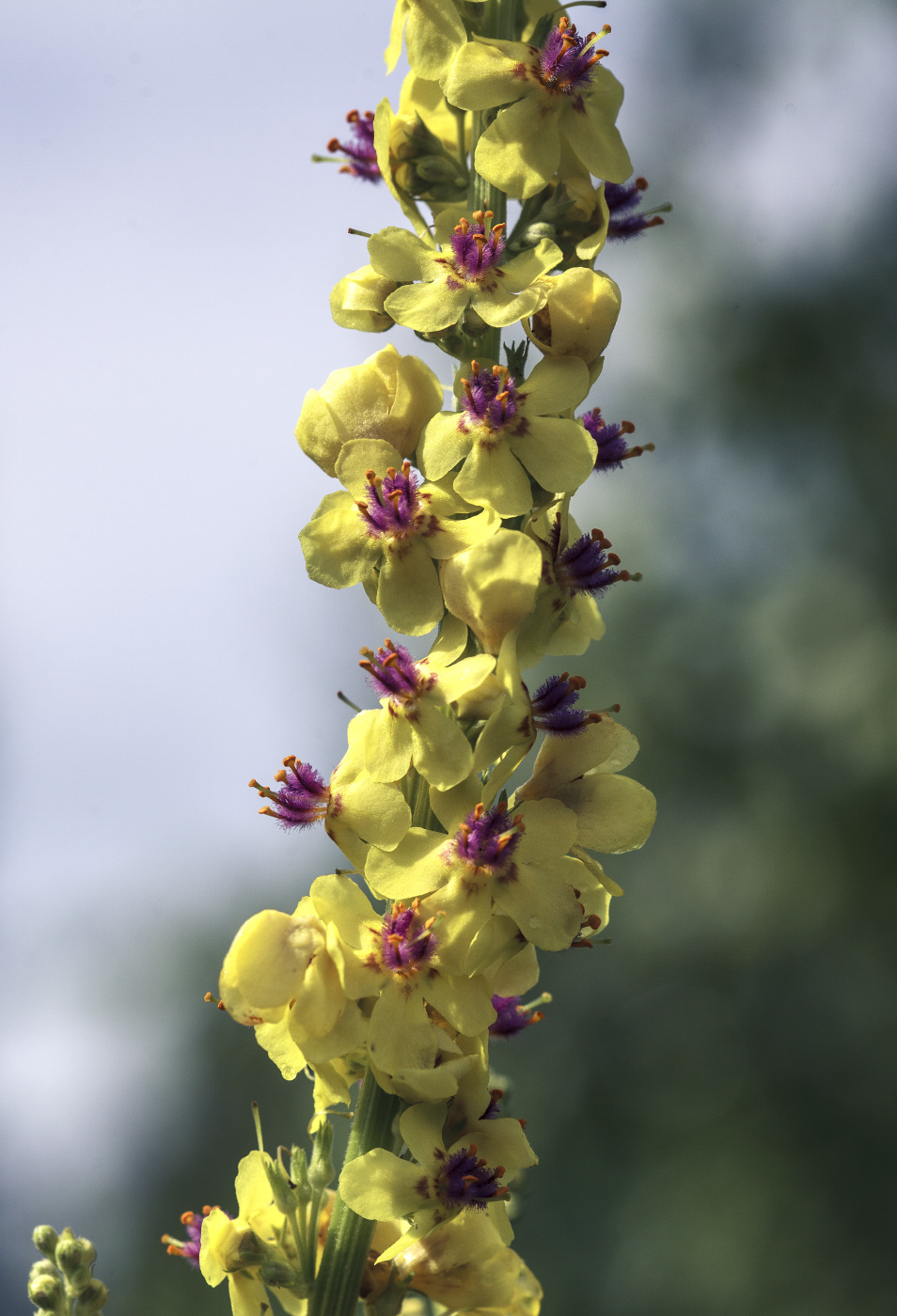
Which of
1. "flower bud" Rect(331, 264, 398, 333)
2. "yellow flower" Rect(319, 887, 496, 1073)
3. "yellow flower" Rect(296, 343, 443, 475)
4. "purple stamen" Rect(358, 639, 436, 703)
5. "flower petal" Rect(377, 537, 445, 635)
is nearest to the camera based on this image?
"yellow flower" Rect(319, 887, 496, 1073)

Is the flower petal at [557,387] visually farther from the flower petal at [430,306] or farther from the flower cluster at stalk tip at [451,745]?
the flower petal at [430,306]

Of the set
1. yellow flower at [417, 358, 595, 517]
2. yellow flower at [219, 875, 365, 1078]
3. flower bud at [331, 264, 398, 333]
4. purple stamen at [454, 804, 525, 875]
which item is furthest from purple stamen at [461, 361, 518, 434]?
yellow flower at [219, 875, 365, 1078]

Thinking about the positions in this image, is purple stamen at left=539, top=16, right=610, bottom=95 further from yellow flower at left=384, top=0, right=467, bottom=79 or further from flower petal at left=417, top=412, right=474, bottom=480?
flower petal at left=417, top=412, right=474, bottom=480

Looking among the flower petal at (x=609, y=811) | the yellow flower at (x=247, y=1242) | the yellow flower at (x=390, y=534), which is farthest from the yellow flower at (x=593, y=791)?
the yellow flower at (x=247, y=1242)

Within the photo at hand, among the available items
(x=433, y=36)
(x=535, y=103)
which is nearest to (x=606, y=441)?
(x=535, y=103)

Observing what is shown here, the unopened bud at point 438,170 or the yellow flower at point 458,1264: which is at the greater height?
the unopened bud at point 438,170

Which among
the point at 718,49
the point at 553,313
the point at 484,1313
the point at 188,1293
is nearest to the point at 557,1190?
the point at 188,1293
